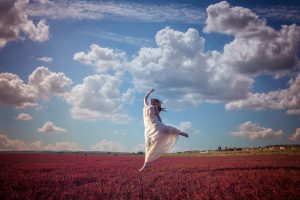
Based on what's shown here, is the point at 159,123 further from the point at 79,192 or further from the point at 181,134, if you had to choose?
the point at 79,192

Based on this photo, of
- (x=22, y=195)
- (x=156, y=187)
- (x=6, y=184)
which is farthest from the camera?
(x=6, y=184)

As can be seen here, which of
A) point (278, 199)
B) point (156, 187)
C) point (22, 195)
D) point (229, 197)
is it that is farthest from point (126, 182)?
point (278, 199)

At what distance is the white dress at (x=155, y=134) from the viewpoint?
34.7 feet

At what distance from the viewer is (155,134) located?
1062cm

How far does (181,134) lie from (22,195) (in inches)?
226

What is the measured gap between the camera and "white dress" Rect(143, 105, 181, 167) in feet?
34.7

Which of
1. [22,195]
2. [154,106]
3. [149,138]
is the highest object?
[154,106]

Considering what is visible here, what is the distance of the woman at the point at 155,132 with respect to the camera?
34.7 feet

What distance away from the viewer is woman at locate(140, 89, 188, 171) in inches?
417

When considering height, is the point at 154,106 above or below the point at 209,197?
above

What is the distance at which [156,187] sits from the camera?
7.64 meters

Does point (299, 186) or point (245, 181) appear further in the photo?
point (245, 181)

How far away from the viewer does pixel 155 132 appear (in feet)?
34.9

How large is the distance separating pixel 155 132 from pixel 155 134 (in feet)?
0.24
